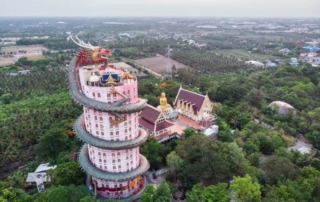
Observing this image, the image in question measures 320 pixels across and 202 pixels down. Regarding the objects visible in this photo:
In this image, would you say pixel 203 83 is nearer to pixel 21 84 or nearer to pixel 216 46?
pixel 21 84

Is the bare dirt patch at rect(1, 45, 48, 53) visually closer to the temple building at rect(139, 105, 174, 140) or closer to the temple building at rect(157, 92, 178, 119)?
the temple building at rect(157, 92, 178, 119)

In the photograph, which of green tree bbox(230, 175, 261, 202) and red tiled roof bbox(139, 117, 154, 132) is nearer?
green tree bbox(230, 175, 261, 202)

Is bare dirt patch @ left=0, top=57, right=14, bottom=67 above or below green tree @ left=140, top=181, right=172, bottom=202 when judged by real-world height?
below

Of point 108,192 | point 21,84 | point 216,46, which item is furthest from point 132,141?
point 216,46

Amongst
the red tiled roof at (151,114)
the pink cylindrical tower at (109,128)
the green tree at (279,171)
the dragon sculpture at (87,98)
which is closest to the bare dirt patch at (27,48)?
the red tiled roof at (151,114)

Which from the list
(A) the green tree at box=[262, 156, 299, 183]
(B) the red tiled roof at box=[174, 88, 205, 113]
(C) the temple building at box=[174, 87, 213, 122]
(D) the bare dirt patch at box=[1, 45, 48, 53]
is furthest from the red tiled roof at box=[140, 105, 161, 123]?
(D) the bare dirt patch at box=[1, 45, 48, 53]

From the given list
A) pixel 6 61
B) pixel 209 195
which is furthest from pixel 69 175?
pixel 6 61
